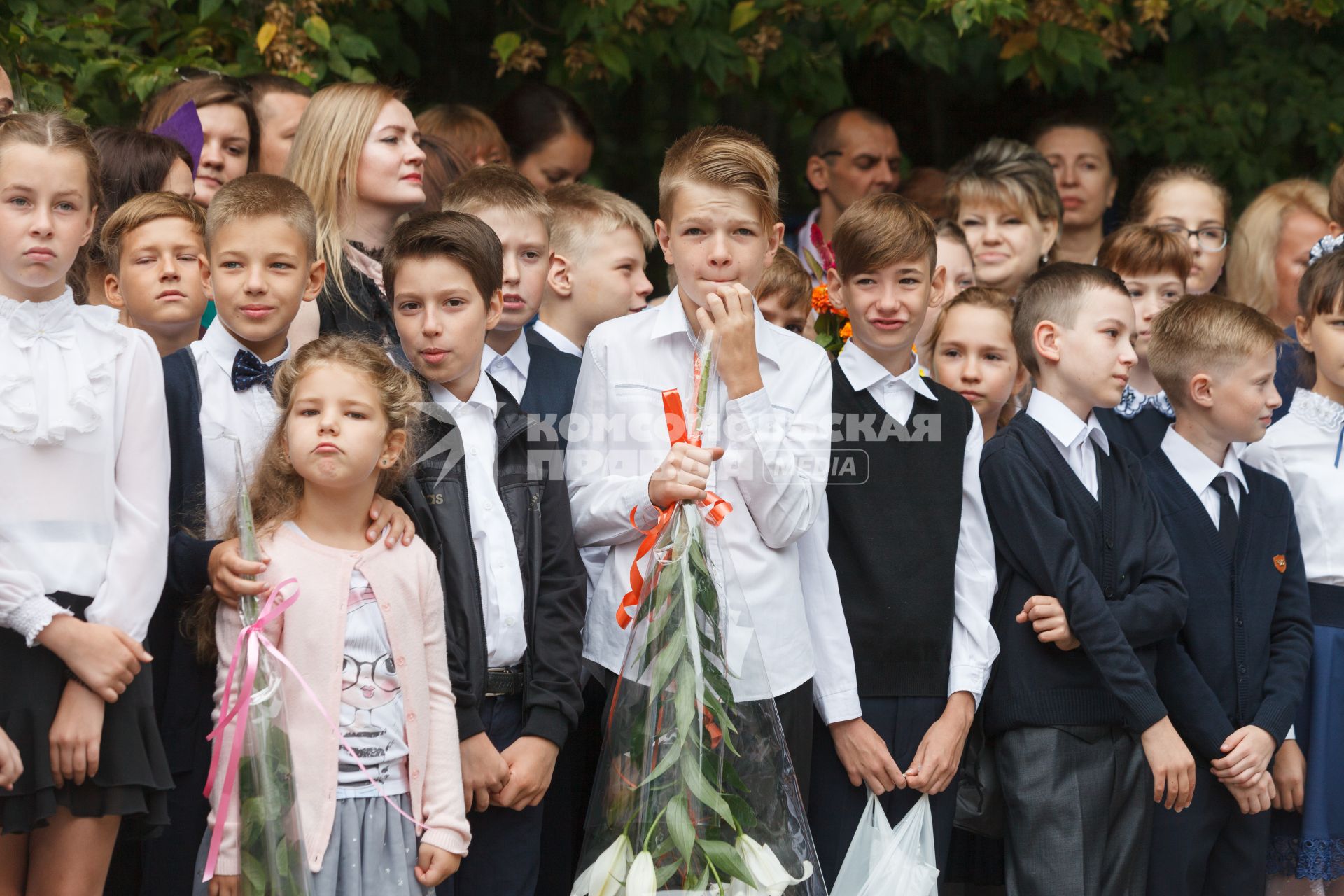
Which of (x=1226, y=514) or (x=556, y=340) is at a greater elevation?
(x=556, y=340)

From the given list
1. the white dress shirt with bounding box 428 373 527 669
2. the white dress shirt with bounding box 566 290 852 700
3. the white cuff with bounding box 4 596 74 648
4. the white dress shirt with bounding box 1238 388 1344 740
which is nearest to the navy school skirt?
the white cuff with bounding box 4 596 74 648

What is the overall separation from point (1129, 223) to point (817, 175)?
1.21 metres

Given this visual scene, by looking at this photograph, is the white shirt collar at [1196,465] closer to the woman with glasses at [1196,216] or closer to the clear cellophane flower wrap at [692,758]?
the woman with glasses at [1196,216]

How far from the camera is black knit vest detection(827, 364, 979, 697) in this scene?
3477mm

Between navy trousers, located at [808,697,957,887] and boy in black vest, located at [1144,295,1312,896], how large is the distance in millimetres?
650

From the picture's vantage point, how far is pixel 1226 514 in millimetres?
3910

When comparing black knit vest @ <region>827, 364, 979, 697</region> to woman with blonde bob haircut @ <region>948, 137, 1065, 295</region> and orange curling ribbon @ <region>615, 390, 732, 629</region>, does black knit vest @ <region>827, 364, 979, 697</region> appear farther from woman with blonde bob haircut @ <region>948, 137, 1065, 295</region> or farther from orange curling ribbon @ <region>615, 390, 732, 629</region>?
woman with blonde bob haircut @ <region>948, 137, 1065, 295</region>

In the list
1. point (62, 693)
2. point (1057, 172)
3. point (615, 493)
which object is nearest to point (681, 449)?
point (615, 493)

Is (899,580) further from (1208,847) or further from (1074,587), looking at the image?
(1208,847)

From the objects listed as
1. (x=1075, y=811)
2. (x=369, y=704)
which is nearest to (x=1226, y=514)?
(x=1075, y=811)

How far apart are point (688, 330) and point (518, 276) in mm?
644

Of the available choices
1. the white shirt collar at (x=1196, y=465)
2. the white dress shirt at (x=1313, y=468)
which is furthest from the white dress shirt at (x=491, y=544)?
the white dress shirt at (x=1313, y=468)

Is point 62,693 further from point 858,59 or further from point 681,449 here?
point 858,59

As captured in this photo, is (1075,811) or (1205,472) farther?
(1205,472)
